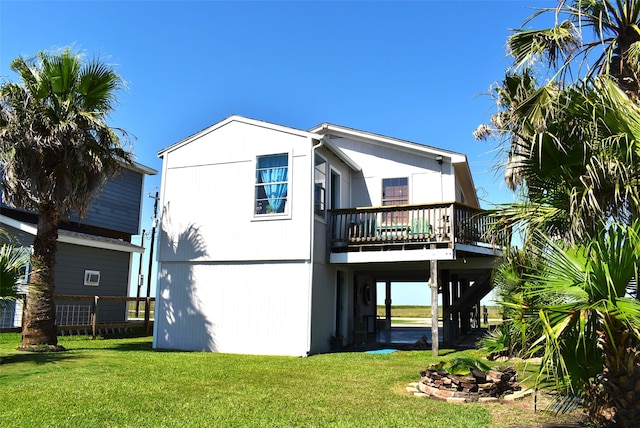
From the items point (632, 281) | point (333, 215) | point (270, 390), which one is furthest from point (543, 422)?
point (333, 215)

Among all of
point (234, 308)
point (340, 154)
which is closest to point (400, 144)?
point (340, 154)

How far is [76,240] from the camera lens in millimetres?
17922

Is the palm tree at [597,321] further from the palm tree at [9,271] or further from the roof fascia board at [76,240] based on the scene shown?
the roof fascia board at [76,240]

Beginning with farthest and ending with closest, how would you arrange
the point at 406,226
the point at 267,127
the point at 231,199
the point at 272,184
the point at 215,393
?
the point at 231,199, the point at 267,127, the point at 272,184, the point at 406,226, the point at 215,393

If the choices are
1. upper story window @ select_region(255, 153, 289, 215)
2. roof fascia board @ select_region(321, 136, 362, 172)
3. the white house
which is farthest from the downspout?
upper story window @ select_region(255, 153, 289, 215)

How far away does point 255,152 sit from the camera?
13781 mm

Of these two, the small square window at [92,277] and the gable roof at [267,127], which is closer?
the gable roof at [267,127]

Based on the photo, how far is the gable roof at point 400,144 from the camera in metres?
14.7

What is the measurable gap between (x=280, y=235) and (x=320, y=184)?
1906mm

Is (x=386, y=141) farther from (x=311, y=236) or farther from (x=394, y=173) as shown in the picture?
(x=311, y=236)

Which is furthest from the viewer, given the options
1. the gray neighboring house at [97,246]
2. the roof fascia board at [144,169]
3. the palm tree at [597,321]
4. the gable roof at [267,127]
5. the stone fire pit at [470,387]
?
the roof fascia board at [144,169]

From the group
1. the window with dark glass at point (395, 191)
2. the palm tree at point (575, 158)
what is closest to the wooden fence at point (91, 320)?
the window with dark glass at point (395, 191)

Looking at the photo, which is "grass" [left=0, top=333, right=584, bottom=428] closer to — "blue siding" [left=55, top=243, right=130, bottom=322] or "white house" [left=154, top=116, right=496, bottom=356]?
"white house" [left=154, top=116, right=496, bottom=356]

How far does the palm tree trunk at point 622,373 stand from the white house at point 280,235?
819 cm
